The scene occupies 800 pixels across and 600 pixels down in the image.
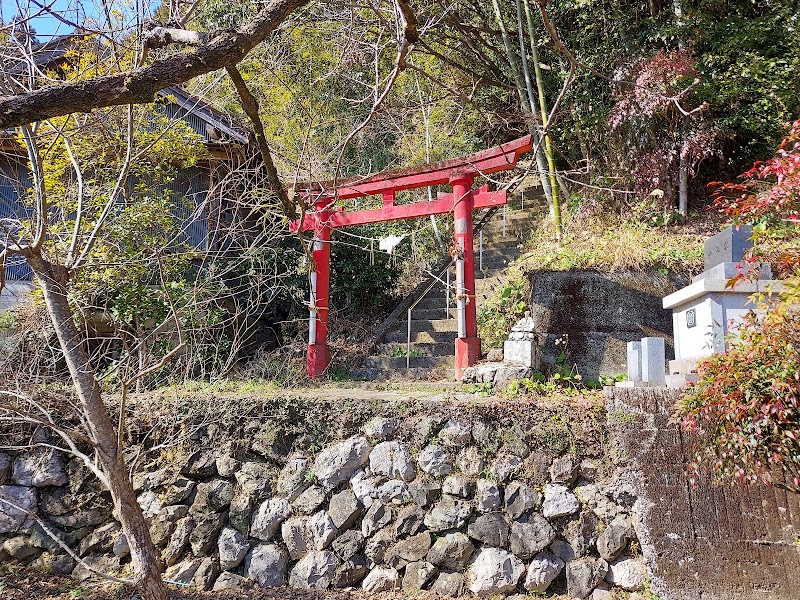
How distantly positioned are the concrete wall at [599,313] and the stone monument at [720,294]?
222cm

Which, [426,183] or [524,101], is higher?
[524,101]

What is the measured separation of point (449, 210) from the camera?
795cm

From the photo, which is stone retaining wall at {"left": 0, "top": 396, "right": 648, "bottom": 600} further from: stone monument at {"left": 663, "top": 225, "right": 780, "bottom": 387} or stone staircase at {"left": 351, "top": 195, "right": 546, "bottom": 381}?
stone staircase at {"left": 351, "top": 195, "right": 546, "bottom": 381}

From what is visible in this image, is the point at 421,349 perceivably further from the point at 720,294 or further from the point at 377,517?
the point at 720,294

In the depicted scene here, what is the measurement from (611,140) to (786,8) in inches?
124

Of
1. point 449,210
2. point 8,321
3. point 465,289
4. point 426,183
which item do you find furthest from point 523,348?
point 8,321

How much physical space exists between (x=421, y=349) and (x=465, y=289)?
168 cm

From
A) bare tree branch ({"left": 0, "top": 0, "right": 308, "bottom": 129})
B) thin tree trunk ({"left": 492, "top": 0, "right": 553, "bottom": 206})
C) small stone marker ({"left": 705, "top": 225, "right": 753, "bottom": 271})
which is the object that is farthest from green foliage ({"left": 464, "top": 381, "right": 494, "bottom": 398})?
thin tree trunk ({"left": 492, "top": 0, "right": 553, "bottom": 206})

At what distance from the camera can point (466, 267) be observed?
8.08 meters

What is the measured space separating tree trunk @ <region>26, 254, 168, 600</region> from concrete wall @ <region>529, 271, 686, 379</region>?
5271mm

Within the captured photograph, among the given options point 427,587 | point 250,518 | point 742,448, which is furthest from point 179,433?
point 742,448

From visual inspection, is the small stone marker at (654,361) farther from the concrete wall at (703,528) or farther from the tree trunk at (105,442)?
the tree trunk at (105,442)

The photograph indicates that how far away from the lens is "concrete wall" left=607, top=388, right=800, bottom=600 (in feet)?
15.6

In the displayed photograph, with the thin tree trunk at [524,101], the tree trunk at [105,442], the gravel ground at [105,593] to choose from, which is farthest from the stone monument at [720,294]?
the thin tree trunk at [524,101]
